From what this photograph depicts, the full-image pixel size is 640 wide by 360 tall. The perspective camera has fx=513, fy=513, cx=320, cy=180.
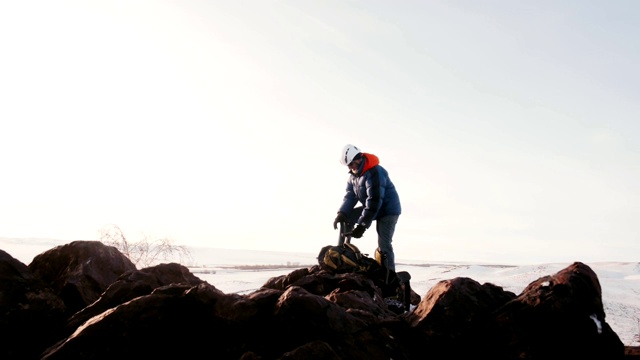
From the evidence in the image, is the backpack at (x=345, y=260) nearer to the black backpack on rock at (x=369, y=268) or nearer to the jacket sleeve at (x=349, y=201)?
the black backpack on rock at (x=369, y=268)

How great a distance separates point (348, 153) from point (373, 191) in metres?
0.89

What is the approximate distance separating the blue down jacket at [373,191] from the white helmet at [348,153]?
182mm

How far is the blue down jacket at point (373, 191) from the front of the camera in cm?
964

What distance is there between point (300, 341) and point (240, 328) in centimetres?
55

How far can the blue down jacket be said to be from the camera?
9641 millimetres

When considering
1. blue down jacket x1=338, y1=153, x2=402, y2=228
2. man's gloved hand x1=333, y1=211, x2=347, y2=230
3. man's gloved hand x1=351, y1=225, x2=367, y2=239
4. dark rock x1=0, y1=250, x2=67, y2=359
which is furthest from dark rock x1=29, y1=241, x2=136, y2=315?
man's gloved hand x1=333, y1=211, x2=347, y2=230

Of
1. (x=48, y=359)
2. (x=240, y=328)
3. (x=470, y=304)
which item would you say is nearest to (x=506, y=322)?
(x=470, y=304)

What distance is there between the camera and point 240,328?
172 inches

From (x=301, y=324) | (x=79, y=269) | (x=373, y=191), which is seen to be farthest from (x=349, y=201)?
→ (x=301, y=324)

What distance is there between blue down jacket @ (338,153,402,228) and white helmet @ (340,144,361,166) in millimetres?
182

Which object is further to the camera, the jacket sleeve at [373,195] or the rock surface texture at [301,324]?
the jacket sleeve at [373,195]

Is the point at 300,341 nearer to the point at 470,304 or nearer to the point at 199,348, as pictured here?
the point at 199,348

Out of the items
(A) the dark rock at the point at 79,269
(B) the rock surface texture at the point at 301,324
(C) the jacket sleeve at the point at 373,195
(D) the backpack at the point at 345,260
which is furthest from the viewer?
(C) the jacket sleeve at the point at 373,195

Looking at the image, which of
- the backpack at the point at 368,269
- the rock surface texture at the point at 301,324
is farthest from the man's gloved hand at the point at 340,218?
the rock surface texture at the point at 301,324
